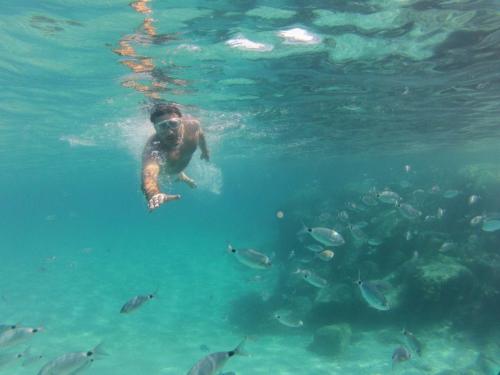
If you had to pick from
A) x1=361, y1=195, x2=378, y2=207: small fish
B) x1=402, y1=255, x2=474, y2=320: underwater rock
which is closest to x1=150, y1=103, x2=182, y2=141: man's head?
x1=361, y1=195, x2=378, y2=207: small fish

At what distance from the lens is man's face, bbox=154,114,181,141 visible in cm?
670

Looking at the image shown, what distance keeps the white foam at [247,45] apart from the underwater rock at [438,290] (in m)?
11.2

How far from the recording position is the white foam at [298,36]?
11.9 meters

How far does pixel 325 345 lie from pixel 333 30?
1160cm

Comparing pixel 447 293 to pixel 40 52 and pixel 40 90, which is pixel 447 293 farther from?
pixel 40 90

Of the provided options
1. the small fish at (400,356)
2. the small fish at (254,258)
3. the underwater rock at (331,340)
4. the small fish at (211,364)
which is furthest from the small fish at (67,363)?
the underwater rock at (331,340)

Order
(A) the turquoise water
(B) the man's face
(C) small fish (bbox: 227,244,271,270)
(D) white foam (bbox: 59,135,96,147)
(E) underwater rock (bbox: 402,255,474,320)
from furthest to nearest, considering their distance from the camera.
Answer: (D) white foam (bbox: 59,135,96,147), (E) underwater rock (bbox: 402,255,474,320), (A) the turquoise water, (C) small fish (bbox: 227,244,271,270), (B) the man's face

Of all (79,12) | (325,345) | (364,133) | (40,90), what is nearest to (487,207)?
(364,133)

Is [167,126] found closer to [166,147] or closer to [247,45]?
[166,147]

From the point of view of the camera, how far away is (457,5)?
10039mm

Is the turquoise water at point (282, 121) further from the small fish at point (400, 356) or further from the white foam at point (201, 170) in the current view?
the white foam at point (201, 170)

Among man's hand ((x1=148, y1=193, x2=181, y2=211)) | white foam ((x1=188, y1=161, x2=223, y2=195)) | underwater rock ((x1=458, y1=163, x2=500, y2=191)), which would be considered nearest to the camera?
man's hand ((x1=148, y1=193, x2=181, y2=211))

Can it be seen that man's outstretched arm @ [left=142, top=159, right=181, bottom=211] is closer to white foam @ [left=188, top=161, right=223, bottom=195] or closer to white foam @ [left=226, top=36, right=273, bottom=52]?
white foam @ [left=226, top=36, right=273, bottom=52]

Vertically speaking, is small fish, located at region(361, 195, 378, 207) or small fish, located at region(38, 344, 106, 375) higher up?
small fish, located at region(38, 344, 106, 375)
